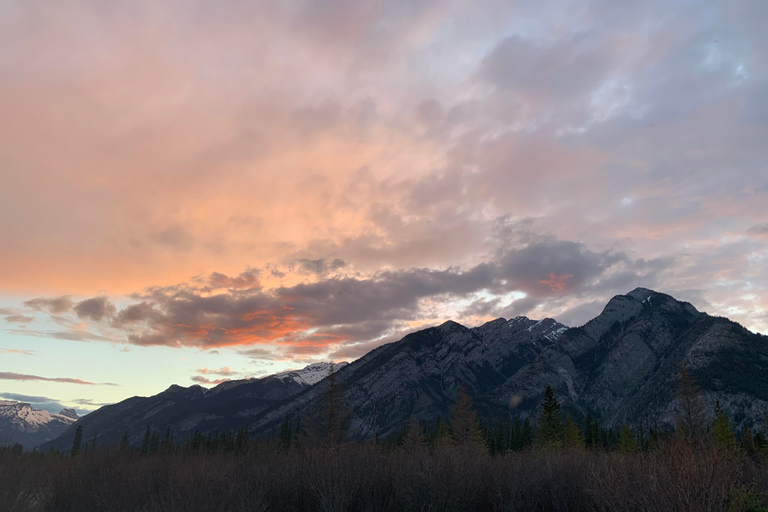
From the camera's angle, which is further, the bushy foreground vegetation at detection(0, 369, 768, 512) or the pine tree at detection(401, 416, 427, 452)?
the pine tree at detection(401, 416, 427, 452)

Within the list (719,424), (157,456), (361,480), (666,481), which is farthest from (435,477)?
(719,424)

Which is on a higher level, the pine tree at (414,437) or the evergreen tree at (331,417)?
the evergreen tree at (331,417)

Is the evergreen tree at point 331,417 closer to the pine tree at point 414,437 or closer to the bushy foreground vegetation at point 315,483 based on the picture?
the pine tree at point 414,437

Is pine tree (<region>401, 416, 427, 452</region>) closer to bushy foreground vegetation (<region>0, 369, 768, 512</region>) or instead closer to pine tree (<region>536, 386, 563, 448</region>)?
bushy foreground vegetation (<region>0, 369, 768, 512</region>)

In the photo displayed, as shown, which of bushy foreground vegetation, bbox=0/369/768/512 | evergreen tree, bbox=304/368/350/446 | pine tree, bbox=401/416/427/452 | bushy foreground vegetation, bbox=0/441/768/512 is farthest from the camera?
evergreen tree, bbox=304/368/350/446

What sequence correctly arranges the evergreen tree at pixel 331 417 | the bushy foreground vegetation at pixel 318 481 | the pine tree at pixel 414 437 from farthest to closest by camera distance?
the evergreen tree at pixel 331 417
the pine tree at pixel 414 437
the bushy foreground vegetation at pixel 318 481

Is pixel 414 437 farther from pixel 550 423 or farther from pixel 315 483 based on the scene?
pixel 315 483

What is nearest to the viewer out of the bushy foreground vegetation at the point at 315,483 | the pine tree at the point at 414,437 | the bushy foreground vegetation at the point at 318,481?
the bushy foreground vegetation at the point at 318,481

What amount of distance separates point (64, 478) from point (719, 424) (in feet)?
242

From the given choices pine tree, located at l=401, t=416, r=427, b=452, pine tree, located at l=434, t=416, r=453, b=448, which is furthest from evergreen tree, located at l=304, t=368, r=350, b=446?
pine tree, located at l=434, t=416, r=453, b=448

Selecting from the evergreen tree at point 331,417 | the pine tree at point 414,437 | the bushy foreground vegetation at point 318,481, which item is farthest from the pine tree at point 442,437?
the evergreen tree at point 331,417

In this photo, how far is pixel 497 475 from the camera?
21797 mm

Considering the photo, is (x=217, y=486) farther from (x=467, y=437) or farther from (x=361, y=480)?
(x=467, y=437)

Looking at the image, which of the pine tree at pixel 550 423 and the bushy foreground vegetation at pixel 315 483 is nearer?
the bushy foreground vegetation at pixel 315 483
